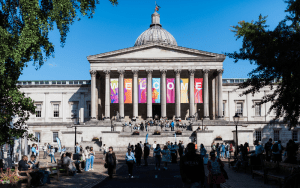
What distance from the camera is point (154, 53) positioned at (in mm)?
53094

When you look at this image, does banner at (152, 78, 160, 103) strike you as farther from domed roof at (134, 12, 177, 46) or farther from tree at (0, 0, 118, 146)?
tree at (0, 0, 118, 146)

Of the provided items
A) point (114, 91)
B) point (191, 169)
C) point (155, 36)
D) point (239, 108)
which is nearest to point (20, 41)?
point (191, 169)

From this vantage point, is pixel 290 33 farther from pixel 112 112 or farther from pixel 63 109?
pixel 63 109

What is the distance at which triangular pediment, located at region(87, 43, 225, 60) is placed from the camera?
5234cm

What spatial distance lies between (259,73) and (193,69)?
38.0 metres

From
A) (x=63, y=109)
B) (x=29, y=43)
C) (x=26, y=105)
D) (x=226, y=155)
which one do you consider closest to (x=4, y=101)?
(x=26, y=105)

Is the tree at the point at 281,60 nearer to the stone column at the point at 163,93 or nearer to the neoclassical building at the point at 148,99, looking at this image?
the neoclassical building at the point at 148,99

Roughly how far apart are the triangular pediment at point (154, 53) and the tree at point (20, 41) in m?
36.2

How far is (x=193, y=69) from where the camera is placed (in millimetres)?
52062

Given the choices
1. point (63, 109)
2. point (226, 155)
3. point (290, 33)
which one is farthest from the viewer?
point (63, 109)

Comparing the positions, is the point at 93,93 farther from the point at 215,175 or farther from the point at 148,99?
the point at 215,175

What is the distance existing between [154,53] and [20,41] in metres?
40.3

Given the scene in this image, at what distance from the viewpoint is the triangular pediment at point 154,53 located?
2061 inches

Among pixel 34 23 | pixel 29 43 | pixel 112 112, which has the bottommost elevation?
pixel 112 112
